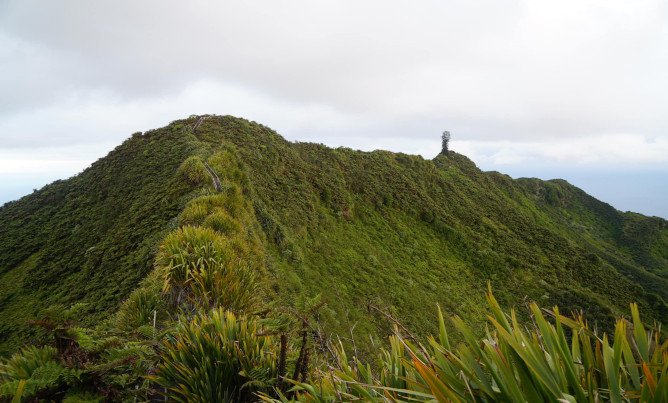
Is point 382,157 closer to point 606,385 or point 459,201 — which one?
point 459,201

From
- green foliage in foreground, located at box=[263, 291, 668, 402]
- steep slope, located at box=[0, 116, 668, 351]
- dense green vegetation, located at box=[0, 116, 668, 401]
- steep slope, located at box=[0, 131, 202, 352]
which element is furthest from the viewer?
steep slope, located at box=[0, 116, 668, 351]

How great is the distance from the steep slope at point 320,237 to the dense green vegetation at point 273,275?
0.13 m

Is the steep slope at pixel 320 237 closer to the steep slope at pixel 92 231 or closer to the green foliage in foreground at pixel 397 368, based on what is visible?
the steep slope at pixel 92 231

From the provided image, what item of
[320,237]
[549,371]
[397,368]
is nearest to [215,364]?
[397,368]

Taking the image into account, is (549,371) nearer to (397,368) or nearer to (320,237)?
(397,368)

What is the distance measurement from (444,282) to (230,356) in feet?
63.7

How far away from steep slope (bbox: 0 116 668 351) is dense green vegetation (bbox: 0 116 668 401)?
5.1 inches

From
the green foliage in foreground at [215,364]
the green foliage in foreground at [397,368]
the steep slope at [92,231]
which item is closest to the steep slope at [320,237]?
the steep slope at [92,231]

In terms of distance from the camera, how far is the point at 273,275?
11289mm

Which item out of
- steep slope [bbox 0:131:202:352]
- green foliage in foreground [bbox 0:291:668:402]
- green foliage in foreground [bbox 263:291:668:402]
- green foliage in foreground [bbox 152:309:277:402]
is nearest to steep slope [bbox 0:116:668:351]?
steep slope [bbox 0:131:202:352]

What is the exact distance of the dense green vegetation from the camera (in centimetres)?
317

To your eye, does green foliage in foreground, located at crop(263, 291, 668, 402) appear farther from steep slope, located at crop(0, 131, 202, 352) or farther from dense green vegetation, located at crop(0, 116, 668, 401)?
steep slope, located at crop(0, 131, 202, 352)

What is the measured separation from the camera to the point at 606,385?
2.34 meters

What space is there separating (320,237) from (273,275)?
328 inches
